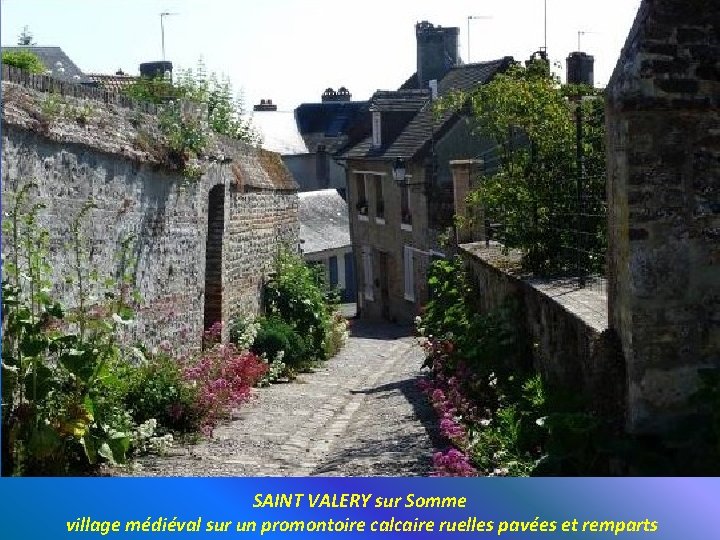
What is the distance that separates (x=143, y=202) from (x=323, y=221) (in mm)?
24266

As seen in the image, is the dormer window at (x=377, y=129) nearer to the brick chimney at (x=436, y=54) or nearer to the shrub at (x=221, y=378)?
the brick chimney at (x=436, y=54)

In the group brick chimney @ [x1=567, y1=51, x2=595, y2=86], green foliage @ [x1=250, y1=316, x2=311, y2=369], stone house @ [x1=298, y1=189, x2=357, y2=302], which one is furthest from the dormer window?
green foliage @ [x1=250, y1=316, x2=311, y2=369]

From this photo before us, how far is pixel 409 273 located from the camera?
2775 cm

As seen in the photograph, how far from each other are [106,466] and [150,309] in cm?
330

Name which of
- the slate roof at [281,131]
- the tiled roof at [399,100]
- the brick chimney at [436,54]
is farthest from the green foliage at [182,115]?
the slate roof at [281,131]

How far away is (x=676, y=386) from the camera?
21.7 ft

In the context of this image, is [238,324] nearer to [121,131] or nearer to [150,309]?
[150,309]

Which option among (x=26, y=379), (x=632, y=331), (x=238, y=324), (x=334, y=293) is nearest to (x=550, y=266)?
(x=632, y=331)

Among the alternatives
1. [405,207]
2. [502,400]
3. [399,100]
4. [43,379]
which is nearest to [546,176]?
[502,400]

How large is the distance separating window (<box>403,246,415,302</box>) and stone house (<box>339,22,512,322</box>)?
25 mm

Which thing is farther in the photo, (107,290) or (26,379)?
(107,290)

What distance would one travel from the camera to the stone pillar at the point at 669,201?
652 centimetres

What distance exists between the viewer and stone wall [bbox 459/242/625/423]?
7004 millimetres

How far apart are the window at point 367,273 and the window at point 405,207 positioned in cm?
348
